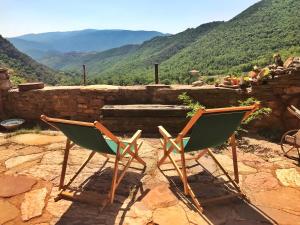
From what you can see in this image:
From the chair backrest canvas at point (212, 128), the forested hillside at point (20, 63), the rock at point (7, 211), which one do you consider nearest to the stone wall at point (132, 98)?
the chair backrest canvas at point (212, 128)

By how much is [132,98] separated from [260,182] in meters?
3.15

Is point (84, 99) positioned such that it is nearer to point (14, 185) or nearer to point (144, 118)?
point (144, 118)

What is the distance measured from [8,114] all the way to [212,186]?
4.75m

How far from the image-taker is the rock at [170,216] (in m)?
2.64

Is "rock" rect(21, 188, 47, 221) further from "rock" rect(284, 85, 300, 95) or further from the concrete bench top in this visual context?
"rock" rect(284, 85, 300, 95)

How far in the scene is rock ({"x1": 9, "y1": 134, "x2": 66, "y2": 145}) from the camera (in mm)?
4773

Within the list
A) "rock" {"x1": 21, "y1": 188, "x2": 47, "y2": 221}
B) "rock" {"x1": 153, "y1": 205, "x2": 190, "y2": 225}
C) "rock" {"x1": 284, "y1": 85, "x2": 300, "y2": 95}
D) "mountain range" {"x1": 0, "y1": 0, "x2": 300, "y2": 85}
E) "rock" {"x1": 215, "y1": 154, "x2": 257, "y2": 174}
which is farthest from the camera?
"mountain range" {"x1": 0, "y1": 0, "x2": 300, "y2": 85}

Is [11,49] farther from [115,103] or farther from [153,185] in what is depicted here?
[153,185]

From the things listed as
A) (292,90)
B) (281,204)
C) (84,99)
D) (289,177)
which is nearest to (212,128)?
(281,204)

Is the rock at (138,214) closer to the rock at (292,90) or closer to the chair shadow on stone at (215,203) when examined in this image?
the chair shadow on stone at (215,203)

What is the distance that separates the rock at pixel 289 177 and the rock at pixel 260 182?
95 mm

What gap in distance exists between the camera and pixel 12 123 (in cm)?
567

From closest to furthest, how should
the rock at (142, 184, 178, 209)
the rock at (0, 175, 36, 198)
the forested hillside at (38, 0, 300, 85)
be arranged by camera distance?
the rock at (142, 184, 178, 209), the rock at (0, 175, 36, 198), the forested hillside at (38, 0, 300, 85)

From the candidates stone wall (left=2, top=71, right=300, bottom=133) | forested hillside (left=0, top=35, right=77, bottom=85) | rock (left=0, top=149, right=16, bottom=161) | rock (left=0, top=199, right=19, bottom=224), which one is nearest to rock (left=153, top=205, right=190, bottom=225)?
rock (left=0, top=199, right=19, bottom=224)
